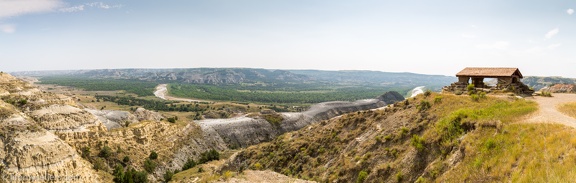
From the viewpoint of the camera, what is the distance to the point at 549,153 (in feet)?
38.5

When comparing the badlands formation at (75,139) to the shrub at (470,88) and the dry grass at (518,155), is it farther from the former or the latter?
the shrub at (470,88)

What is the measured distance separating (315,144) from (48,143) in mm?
32731

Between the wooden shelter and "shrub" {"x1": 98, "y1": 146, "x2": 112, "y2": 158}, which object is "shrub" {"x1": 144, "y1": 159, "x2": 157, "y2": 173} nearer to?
"shrub" {"x1": 98, "y1": 146, "x2": 112, "y2": 158}

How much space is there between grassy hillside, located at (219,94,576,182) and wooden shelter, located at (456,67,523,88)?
510 centimetres

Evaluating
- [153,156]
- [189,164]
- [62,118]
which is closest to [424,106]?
[189,164]

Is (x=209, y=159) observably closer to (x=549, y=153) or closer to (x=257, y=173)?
(x=257, y=173)

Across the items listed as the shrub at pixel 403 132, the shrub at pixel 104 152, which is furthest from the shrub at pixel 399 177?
the shrub at pixel 104 152

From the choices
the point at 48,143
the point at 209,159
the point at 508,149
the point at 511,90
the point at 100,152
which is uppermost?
the point at 511,90

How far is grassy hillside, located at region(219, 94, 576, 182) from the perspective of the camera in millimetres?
12352

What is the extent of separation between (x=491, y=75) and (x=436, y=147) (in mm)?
15048

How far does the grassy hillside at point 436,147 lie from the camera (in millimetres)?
12352

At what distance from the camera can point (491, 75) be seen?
30.0 meters

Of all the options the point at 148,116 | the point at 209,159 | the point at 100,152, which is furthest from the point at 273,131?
the point at 100,152

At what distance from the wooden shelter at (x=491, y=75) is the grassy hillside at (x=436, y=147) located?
5.10 m
